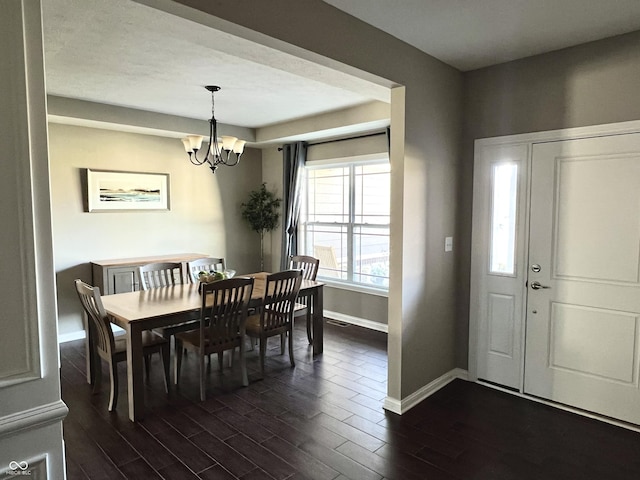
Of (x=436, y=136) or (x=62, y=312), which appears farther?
(x=62, y=312)

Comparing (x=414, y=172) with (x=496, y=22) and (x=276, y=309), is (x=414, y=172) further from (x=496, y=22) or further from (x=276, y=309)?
(x=276, y=309)

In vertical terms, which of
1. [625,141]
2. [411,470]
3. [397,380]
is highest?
[625,141]

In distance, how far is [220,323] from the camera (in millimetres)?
3424

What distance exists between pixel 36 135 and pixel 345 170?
15.1 feet

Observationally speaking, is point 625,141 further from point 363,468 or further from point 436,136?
point 363,468

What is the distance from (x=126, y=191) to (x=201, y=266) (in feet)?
5.15

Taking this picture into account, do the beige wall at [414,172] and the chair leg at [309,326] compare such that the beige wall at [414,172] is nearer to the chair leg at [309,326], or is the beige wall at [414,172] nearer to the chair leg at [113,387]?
the chair leg at [309,326]

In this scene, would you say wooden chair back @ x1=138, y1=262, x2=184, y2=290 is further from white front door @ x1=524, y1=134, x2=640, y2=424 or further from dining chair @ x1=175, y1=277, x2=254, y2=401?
white front door @ x1=524, y1=134, x2=640, y2=424

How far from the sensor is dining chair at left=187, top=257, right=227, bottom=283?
4.50m

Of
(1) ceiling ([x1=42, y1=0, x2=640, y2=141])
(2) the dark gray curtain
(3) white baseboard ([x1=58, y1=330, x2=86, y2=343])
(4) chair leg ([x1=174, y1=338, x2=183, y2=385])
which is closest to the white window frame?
(2) the dark gray curtain

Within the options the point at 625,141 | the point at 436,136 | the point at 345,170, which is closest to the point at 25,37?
the point at 436,136

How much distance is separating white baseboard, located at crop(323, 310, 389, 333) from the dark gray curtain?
108cm

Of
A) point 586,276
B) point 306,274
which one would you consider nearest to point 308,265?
point 306,274

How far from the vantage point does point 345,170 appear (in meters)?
5.68
